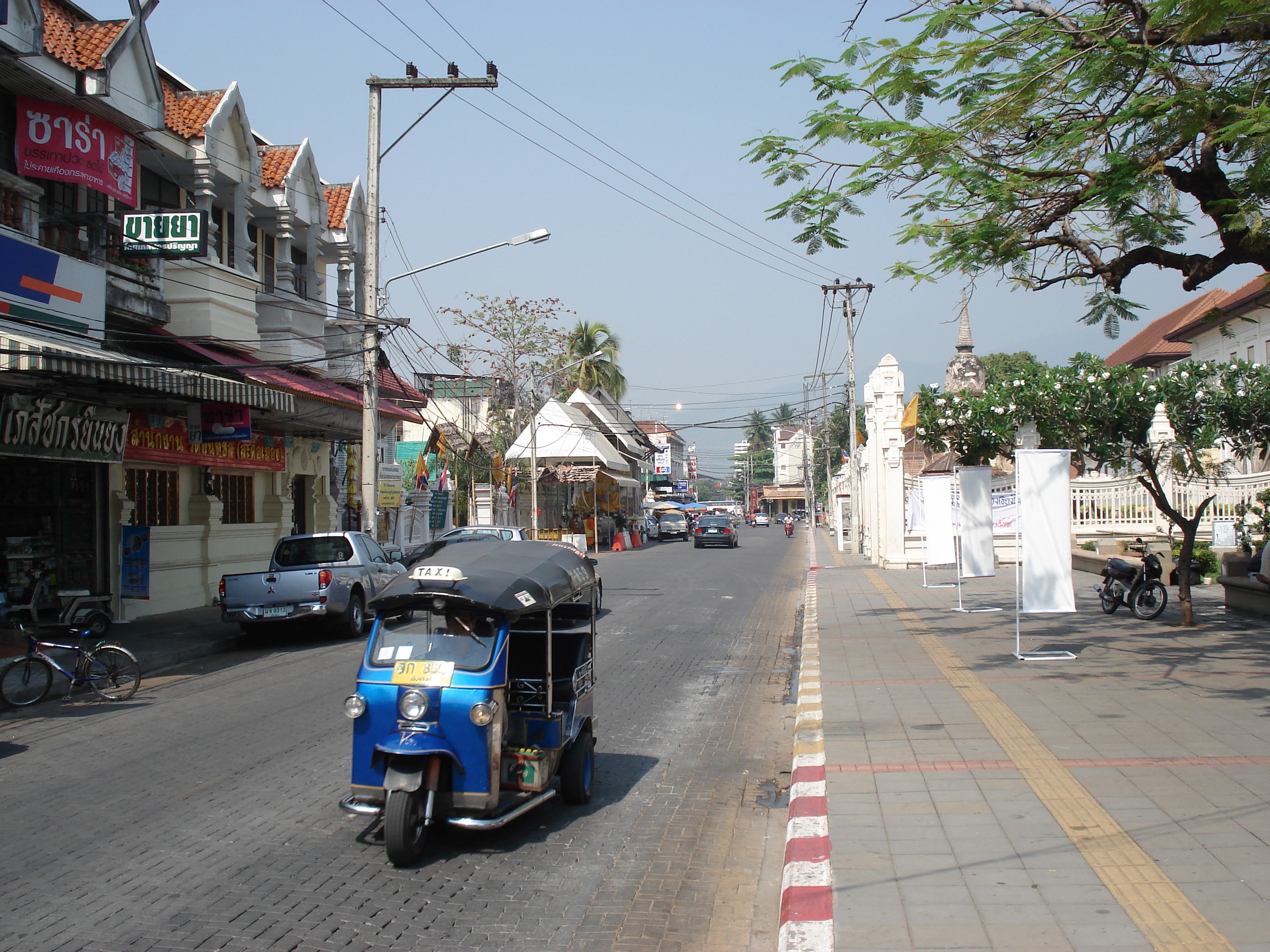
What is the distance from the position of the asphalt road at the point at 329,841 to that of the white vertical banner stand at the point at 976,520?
5.46 metres

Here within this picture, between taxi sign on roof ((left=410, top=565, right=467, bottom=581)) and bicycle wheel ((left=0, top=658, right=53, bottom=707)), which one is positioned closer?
taxi sign on roof ((left=410, top=565, right=467, bottom=581))

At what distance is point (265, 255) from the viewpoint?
21812 millimetres

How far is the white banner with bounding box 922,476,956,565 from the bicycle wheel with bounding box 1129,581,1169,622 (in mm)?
3799

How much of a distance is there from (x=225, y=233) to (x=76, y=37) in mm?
5170

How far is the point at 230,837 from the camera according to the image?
611cm

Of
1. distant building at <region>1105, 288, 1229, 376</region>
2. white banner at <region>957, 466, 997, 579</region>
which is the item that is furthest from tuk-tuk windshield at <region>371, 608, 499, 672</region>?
distant building at <region>1105, 288, 1229, 376</region>

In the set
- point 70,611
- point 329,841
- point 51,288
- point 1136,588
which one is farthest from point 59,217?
point 1136,588

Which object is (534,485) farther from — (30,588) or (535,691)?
(535,691)

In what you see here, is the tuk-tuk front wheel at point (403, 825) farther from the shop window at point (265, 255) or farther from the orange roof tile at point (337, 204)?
the orange roof tile at point (337, 204)

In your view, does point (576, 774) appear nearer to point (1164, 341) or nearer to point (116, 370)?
point (116, 370)

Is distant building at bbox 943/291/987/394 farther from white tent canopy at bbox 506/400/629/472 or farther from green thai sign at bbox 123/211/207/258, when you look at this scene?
green thai sign at bbox 123/211/207/258

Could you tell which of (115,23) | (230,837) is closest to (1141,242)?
(230,837)

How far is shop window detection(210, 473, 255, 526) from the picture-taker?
20875mm

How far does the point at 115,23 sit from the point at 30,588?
29.2 ft
